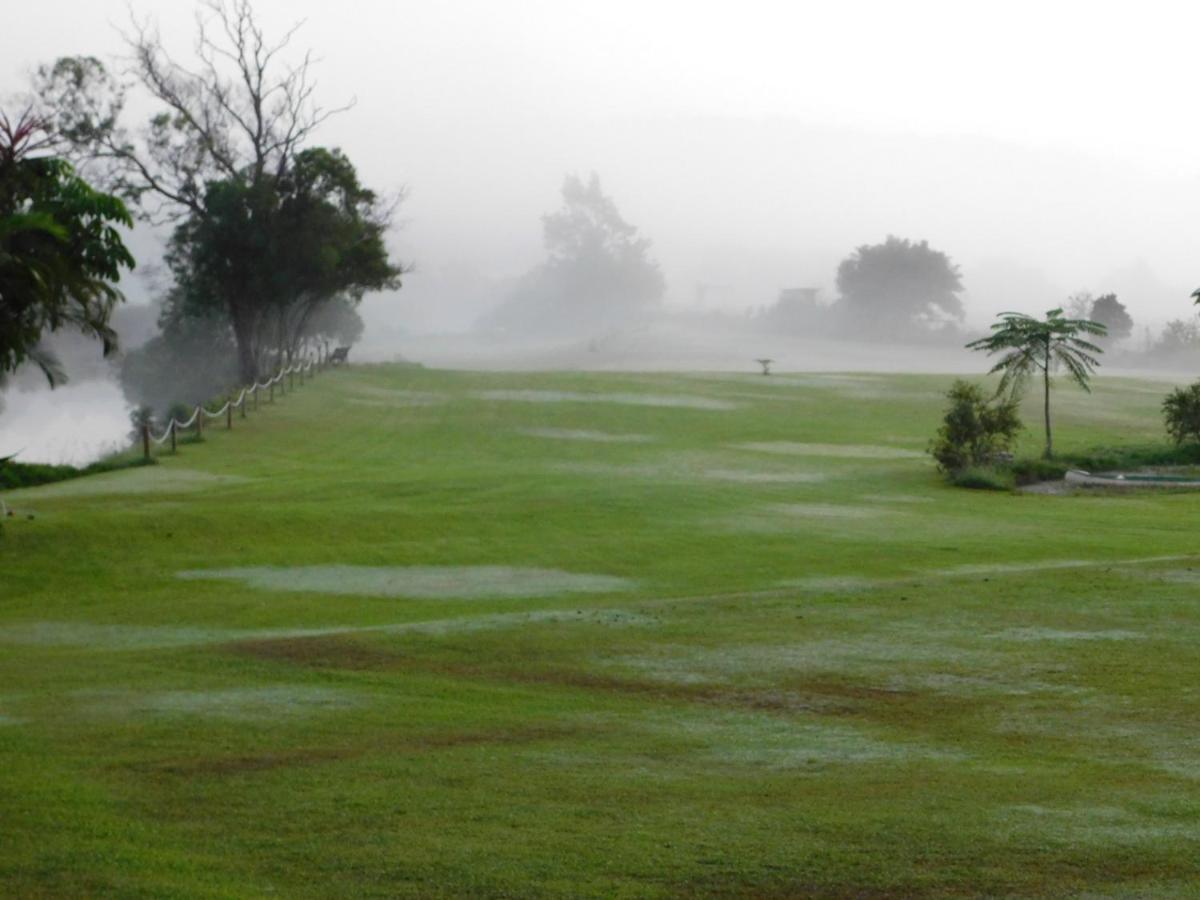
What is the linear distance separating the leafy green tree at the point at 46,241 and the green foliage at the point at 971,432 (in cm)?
2143

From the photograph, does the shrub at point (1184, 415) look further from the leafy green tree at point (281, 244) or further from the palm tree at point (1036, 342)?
the leafy green tree at point (281, 244)

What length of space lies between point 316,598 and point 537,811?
10.9 m

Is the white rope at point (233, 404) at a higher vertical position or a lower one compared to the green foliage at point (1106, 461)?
higher

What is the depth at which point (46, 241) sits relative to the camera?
76.6ft

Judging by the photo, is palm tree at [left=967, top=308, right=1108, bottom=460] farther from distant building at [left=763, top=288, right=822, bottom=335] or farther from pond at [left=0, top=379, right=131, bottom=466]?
distant building at [left=763, top=288, right=822, bottom=335]

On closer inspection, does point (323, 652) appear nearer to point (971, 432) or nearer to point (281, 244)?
point (971, 432)

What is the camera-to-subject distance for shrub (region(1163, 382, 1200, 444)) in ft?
139

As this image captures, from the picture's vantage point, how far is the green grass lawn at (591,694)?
329 inches

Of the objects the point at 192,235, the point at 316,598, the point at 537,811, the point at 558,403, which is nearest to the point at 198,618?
the point at 316,598

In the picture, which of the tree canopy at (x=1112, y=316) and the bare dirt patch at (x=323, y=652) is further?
Answer: the tree canopy at (x=1112, y=316)

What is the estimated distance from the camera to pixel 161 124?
246 ft

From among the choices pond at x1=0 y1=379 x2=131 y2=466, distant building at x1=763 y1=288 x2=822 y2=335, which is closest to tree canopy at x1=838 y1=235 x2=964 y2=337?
distant building at x1=763 y1=288 x2=822 y2=335

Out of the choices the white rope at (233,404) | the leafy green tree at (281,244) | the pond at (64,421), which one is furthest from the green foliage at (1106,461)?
the pond at (64,421)

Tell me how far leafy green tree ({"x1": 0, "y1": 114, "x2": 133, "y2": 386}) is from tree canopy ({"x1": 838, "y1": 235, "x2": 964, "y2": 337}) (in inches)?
5004
